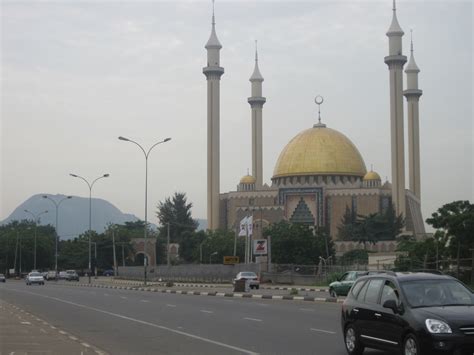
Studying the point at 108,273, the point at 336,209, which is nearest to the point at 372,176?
the point at 336,209

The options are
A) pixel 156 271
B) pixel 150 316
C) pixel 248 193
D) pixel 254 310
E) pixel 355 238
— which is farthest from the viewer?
pixel 248 193

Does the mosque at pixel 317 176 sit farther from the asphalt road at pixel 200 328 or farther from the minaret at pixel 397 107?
the asphalt road at pixel 200 328

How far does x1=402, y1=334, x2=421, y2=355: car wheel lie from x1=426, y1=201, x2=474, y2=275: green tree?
23.7 metres

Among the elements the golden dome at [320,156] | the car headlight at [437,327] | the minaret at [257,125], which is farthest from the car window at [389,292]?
the minaret at [257,125]

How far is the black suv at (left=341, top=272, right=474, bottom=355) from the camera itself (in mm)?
10328

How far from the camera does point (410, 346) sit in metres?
10.9

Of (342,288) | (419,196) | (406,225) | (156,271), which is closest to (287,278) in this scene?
(156,271)

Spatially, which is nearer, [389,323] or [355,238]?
[389,323]

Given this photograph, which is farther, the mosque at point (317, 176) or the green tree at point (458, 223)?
the mosque at point (317, 176)

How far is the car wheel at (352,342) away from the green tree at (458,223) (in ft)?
71.9

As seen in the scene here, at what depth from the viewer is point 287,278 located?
5619 centimetres

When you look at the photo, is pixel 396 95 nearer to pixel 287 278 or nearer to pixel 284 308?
pixel 287 278

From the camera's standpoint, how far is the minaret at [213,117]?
107m

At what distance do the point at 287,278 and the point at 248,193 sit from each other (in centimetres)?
5679
